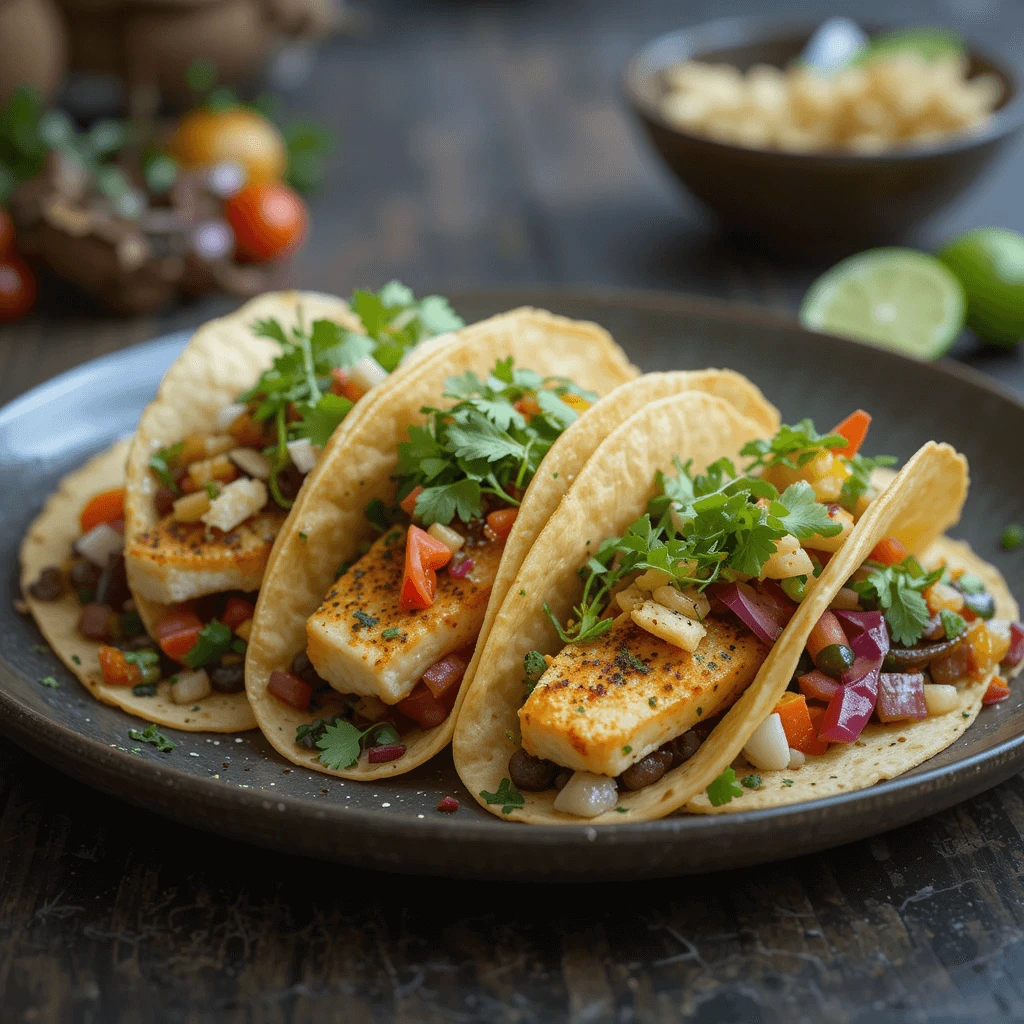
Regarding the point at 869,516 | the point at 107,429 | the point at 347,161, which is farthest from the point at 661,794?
the point at 347,161

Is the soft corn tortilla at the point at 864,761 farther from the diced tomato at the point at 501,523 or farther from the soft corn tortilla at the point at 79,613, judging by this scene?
the soft corn tortilla at the point at 79,613

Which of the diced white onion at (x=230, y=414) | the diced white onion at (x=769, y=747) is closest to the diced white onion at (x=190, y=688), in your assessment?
the diced white onion at (x=230, y=414)

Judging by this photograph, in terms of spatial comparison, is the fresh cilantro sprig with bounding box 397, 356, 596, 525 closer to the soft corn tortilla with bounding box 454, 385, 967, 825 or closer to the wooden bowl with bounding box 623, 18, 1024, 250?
the soft corn tortilla with bounding box 454, 385, 967, 825

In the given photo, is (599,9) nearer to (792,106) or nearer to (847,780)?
(792,106)

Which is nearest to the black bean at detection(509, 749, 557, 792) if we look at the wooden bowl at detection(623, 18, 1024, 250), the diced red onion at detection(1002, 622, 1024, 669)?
the diced red onion at detection(1002, 622, 1024, 669)

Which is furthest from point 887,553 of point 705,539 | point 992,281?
point 992,281
